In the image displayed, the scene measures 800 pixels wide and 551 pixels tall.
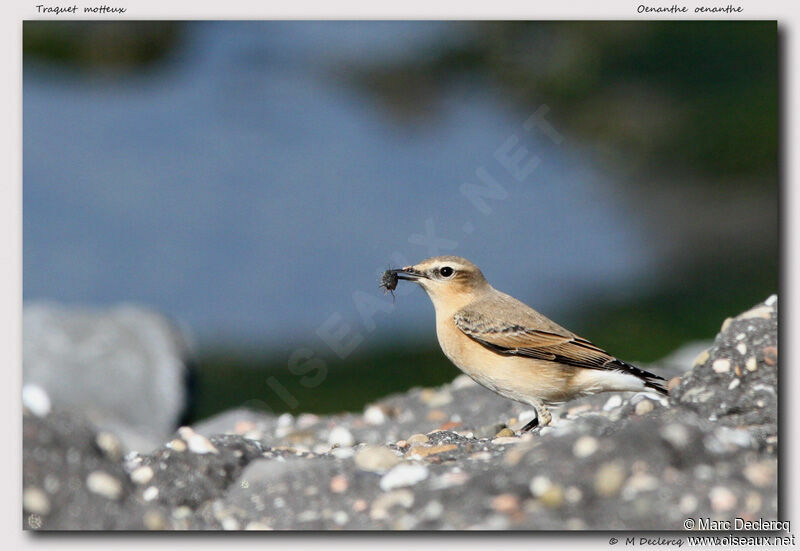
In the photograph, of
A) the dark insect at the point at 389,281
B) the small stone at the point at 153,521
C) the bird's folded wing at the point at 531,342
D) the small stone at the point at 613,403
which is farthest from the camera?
the small stone at the point at 613,403

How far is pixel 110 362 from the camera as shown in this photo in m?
8.95

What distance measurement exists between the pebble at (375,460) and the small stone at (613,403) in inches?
96.9

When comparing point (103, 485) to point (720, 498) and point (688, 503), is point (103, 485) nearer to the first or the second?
point (688, 503)

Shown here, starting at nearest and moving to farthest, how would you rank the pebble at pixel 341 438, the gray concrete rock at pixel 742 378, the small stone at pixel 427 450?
the gray concrete rock at pixel 742 378 → the small stone at pixel 427 450 → the pebble at pixel 341 438

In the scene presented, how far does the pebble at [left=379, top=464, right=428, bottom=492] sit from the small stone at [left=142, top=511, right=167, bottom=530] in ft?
3.31

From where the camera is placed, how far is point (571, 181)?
1206 cm

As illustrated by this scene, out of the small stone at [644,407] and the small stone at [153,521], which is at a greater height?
the small stone at [644,407]

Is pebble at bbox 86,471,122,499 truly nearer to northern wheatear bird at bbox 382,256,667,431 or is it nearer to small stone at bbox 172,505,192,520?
small stone at bbox 172,505,192,520

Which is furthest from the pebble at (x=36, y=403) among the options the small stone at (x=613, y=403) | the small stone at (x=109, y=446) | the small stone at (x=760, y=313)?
the small stone at (x=613, y=403)

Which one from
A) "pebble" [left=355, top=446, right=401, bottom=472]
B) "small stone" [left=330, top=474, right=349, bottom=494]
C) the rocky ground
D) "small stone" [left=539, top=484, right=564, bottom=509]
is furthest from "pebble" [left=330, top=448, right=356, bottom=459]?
"small stone" [left=539, top=484, right=564, bottom=509]

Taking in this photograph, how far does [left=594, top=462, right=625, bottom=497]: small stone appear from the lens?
4.34 meters

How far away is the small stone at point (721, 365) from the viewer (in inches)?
205

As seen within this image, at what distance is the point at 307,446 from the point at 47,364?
3.02m

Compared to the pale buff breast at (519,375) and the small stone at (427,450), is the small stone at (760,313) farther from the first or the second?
the small stone at (427,450)
